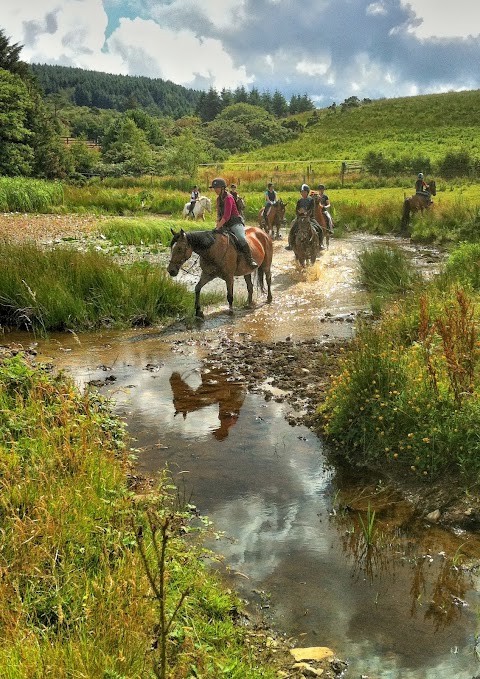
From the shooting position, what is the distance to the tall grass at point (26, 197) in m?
29.0

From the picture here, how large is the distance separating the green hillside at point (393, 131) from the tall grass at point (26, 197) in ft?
99.0

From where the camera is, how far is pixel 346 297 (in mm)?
15195

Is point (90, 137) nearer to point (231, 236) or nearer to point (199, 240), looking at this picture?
point (231, 236)

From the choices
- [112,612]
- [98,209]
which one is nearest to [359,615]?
[112,612]

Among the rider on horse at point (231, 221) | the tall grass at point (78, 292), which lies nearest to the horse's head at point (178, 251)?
the tall grass at point (78, 292)

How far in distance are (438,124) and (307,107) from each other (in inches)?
3442

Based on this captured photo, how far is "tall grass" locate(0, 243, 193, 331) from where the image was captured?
11.8m

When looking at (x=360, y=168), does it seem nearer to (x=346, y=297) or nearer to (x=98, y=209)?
(x=98, y=209)

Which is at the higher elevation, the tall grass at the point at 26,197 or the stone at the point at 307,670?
the tall grass at the point at 26,197

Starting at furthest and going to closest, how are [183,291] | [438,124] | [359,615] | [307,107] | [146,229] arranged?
[307,107] → [438,124] → [146,229] → [183,291] → [359,615]

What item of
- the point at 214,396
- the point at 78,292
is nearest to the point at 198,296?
the point at 78,292

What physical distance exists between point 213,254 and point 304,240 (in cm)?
600

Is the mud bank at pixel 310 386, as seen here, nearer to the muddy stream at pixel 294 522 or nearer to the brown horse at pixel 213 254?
the muddy stream at pixel 294 522

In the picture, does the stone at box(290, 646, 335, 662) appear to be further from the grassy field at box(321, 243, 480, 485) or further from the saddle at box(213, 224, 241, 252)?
the saddle at box(213, 224, 241, 252)
